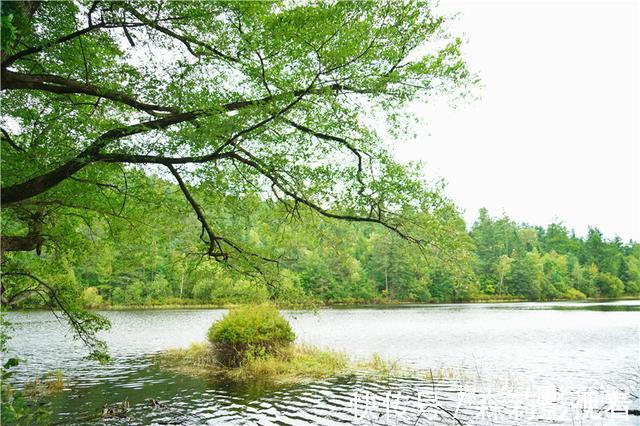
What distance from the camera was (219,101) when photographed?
7859mm

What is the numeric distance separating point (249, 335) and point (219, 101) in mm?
10267

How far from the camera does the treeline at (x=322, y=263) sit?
32.8 feet

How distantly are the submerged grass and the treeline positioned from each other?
6.99 feet

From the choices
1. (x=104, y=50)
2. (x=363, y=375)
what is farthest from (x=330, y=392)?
(x=104, y=50)

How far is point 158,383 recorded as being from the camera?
1388 cm

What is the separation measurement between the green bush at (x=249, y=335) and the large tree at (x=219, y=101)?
286 inches

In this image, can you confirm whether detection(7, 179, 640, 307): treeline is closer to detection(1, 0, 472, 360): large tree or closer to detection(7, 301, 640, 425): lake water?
detection(1, 0, 472, 360): large tree

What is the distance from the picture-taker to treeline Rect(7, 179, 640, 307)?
9992 millimetres

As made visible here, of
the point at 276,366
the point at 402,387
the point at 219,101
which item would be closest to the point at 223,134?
the point at 219,101

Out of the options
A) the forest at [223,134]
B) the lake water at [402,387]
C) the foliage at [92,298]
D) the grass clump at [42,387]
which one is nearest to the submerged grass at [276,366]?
the lake water at [402,387]

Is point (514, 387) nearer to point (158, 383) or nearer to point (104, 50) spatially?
point (158, 383)

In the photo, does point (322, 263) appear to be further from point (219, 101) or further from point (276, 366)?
point (219, 101)

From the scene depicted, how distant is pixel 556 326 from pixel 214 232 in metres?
28.5

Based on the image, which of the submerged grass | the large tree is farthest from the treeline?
the submerged grass
